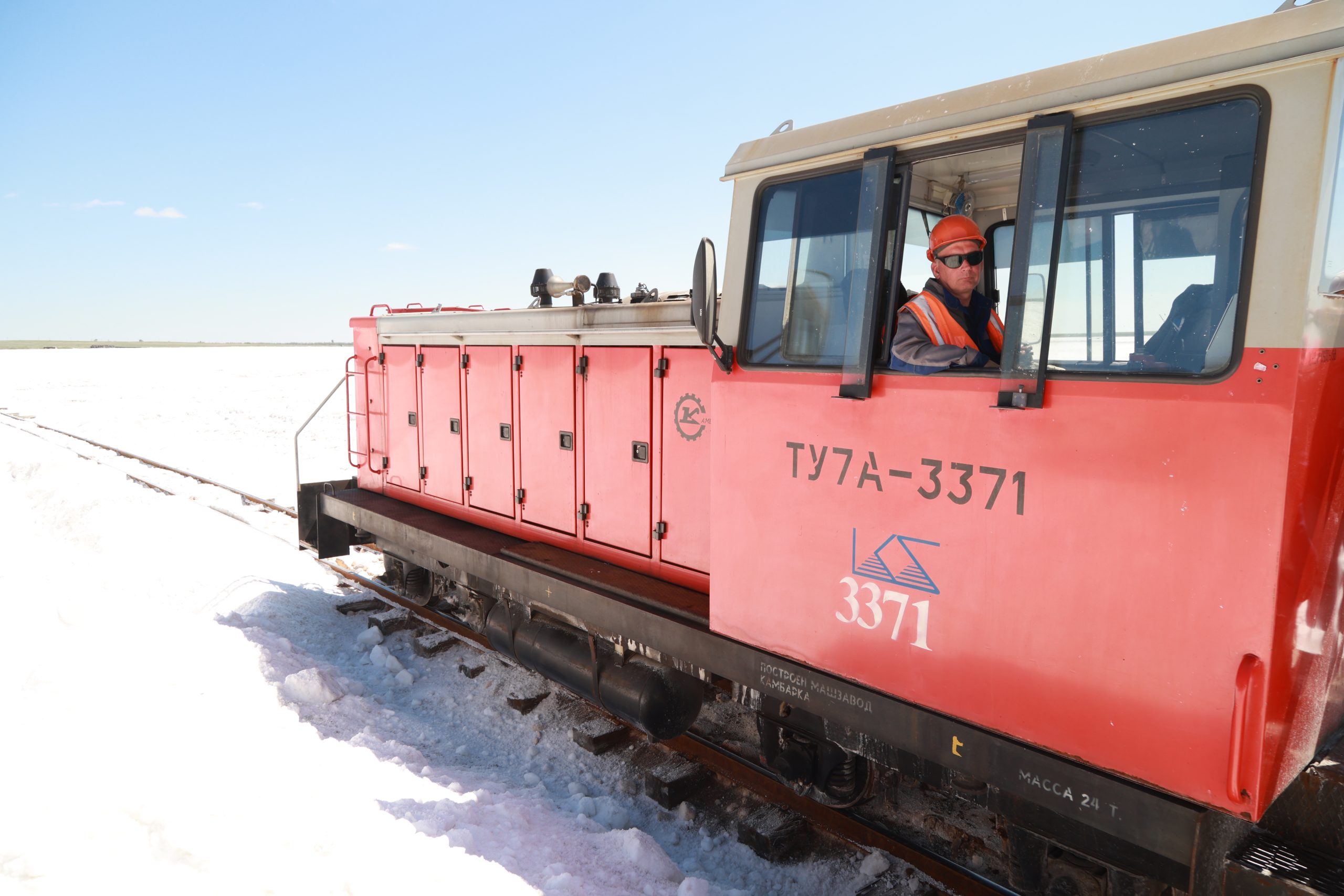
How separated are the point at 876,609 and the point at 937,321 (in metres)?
1.10

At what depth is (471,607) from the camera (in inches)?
265

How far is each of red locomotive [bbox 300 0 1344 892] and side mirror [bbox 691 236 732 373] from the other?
1 centimetres

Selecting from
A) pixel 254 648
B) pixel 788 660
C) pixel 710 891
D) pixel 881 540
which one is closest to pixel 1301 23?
pixel 881 540

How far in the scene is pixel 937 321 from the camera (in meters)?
2.91

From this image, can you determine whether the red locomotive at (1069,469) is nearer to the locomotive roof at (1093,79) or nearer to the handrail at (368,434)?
the locomotive roof at (1093,79)

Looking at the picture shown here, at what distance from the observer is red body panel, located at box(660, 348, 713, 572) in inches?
175

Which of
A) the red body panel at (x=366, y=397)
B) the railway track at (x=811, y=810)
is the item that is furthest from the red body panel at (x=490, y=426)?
the red body panel at (x=366, y=397)

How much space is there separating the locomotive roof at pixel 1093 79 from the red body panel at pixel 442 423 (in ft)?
13.3

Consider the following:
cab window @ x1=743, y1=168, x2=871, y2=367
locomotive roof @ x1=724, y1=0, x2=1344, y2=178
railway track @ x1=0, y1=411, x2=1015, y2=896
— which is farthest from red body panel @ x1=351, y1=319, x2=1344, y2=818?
railway track @ x1=0, y1=411, x2=1015, y2=896

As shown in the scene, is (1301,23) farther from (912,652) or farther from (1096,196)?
(912,652)

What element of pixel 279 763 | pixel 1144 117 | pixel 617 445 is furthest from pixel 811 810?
pixel 1144 117

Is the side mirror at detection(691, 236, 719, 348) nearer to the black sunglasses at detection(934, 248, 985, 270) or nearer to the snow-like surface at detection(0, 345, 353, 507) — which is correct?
the black sunglasses at detection(934, 248, 985, 270)

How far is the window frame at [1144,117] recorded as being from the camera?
7.04 ft

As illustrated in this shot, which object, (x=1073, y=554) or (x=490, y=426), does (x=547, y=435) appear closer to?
(x=490, y=426)
